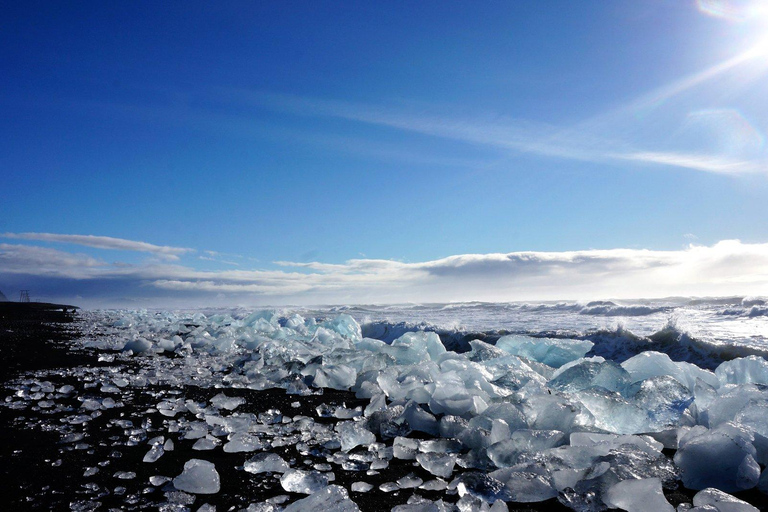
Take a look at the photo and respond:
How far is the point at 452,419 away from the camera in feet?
6.89

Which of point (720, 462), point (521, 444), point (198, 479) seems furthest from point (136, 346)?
point (720, 462)

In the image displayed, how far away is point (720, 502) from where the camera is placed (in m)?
1.29

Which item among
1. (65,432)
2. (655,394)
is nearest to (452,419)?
(655,394)

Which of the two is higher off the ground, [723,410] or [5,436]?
[723,410]

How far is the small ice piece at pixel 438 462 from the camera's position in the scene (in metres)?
1.64

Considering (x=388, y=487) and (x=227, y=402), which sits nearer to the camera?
(x=388, y=487)

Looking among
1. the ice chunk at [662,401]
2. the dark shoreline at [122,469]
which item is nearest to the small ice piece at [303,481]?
the dark shoreline at [122,469]

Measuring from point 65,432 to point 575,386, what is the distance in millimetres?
2810

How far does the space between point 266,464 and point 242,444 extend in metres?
0.31

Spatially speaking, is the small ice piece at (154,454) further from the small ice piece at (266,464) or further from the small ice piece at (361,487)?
the small ice piece at (361,487)

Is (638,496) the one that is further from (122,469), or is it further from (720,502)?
(122,469)

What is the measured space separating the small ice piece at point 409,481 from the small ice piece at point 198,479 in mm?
661

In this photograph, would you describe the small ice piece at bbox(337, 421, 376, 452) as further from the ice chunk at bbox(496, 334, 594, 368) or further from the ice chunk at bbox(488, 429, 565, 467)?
the ice chunk at bbox(496, 334, 594, 368)

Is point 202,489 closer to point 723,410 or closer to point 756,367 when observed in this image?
point 723,410
